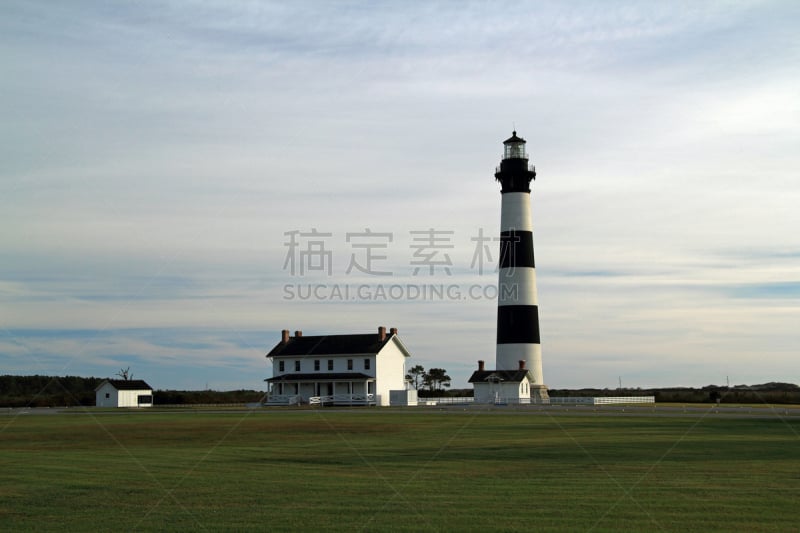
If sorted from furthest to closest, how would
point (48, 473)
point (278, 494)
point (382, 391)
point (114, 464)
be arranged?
point (382, 391) < point (114, 464) < point (48, 473) < point (278, 494)

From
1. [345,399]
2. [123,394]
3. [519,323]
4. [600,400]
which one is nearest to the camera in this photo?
[600,400]

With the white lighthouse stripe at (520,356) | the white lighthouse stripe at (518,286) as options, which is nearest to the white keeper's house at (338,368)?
the white lighthouse stripe at (520,356)

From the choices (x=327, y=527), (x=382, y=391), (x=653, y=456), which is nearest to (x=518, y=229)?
(x=382, y=391)

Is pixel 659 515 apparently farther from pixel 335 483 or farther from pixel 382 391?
pixel 382 391

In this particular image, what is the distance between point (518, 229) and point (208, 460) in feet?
161

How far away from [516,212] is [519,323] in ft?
28.1

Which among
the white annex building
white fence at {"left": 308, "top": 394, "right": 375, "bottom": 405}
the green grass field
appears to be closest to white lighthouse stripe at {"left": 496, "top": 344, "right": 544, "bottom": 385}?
white fence at {"left": 308, "top": 394, "right": 375, "bottom": 405}

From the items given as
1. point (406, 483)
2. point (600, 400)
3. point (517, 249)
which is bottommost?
point (406, 483)

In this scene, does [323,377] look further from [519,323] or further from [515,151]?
[515,151]

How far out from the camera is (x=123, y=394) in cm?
8031

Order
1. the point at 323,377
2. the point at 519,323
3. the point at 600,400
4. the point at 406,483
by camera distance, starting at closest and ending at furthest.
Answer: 1. the point at 406,483
2. the point at 600,400
3. the point at 519,323
4. the point at 323,377

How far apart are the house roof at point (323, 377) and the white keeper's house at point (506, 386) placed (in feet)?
31.9

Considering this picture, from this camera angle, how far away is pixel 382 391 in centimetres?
7575

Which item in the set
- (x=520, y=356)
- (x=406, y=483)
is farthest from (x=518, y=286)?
(x=406, y=483)
